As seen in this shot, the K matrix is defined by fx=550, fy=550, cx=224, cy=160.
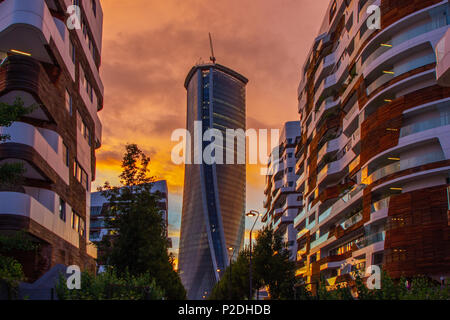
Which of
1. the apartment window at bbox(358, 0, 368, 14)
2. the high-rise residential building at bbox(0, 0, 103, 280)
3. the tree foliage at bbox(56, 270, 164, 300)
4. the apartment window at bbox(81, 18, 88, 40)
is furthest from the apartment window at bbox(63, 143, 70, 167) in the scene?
the apartment window at bbox(358, 0, 368, 14)

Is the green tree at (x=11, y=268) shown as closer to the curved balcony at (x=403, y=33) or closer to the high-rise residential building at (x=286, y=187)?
the curved balcony at (x=403, y=33)

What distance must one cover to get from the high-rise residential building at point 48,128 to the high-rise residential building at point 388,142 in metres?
23.4

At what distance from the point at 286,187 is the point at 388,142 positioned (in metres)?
64.9

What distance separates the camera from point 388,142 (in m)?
49.2

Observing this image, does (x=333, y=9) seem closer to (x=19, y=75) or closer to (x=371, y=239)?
(x=371, y=239)

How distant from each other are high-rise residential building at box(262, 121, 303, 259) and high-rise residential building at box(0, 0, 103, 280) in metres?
65.9

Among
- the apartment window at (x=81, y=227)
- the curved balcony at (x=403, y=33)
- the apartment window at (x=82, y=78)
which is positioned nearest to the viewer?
the apartment window at (x=82, y=78)

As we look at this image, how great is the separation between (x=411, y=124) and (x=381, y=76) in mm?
7689

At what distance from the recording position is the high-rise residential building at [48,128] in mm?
29766

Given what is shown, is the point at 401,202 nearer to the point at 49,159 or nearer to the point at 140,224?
the point at 140,224

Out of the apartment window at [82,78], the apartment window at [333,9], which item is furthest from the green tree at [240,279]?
the apartment window at [333,9]
